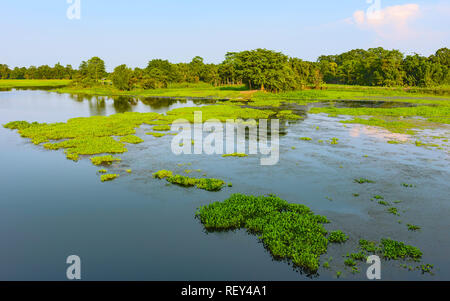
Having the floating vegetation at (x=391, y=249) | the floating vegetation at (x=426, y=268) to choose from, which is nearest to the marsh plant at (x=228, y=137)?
the floating vegetation at (x=391, y=249)

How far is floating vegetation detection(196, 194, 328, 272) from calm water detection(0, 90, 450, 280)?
62cm

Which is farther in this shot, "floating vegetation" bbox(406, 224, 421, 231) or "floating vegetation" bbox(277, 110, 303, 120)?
"floating vegetation" bbox(277, 110, 303, 120)

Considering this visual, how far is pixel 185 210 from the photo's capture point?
1833 cm

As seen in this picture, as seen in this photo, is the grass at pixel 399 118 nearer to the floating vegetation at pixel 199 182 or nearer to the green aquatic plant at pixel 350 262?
the floating vegetation at pixel 199 182

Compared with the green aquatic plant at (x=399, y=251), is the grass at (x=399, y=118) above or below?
above

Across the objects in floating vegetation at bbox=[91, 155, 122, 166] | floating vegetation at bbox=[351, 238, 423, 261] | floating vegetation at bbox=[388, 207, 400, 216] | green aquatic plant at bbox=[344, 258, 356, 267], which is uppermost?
floating vegetation at bbox=[91, 155, 122, 166]

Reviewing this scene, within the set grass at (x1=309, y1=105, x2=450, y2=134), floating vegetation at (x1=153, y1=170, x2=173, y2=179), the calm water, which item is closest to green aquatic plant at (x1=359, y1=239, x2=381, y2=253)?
the calm water

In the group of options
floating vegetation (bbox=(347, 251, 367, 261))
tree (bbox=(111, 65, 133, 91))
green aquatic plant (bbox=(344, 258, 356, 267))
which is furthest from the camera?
tree (bbox=(111, 65, 133, 91))

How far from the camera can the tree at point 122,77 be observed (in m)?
135

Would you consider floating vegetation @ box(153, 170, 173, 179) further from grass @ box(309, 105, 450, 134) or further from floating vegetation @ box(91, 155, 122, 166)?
grass @ box(309, 105, 450, 134)

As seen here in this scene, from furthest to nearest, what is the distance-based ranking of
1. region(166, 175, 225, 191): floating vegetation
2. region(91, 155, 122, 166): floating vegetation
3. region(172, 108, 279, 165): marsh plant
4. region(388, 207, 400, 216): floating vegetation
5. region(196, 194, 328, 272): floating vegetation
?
region(172, 108, 279, 165): marsh plant → region(91, 155, 122, 166): floating vegetation → region(166, 175, 225, 191): floating vegetation → region(388, 207, 400, 216): floating vegetation → region(196, 194, 328, 272): floating vegetation

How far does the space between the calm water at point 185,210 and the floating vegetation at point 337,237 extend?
12.6 inches

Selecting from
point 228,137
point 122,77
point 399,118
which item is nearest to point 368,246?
point 228,137

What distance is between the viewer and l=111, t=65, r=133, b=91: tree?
442ft
